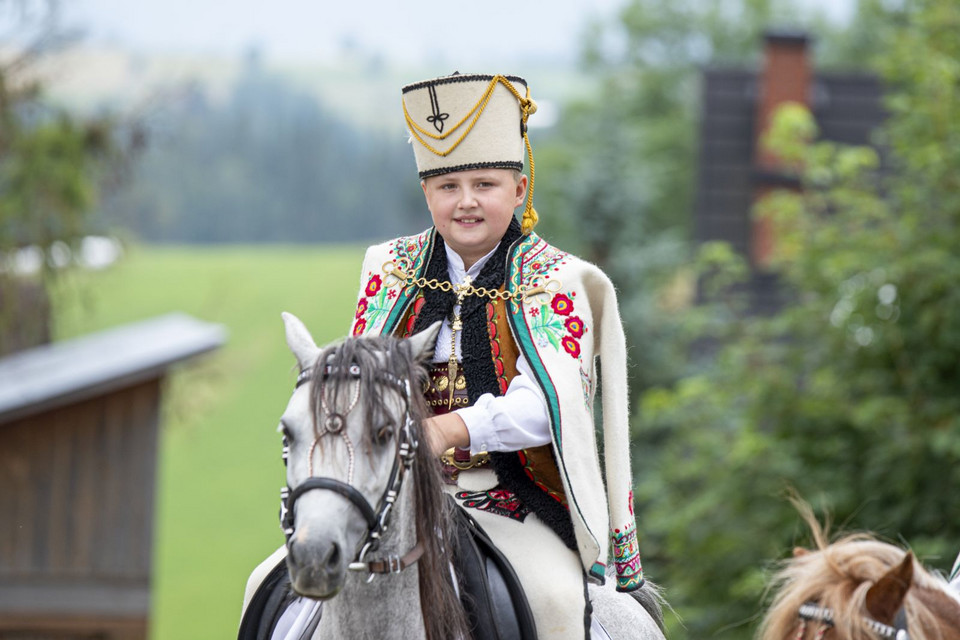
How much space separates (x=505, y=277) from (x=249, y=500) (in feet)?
85.7

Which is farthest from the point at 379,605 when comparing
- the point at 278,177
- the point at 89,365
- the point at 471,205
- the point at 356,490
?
the point at 278,177

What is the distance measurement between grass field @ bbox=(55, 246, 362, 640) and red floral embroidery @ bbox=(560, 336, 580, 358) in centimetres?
904

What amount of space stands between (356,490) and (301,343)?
444 mm

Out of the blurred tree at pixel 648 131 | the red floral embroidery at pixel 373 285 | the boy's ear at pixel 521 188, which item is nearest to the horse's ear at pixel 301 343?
the red floral embroidery at pixel 373 285

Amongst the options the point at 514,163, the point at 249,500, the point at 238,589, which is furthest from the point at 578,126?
the point at 514,163

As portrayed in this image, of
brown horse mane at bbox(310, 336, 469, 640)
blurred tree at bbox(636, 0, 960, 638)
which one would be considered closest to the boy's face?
brown horse mane at bbox(310, 336, 469, 640)

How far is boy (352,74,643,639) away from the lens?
372 cm

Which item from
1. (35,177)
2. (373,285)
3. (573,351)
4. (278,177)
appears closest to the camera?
(573,351)

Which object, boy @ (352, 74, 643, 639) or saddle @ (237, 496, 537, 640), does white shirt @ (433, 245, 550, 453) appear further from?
saddle @ (237, 496, 537, 640)

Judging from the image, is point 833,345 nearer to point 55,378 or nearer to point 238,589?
point 55,378

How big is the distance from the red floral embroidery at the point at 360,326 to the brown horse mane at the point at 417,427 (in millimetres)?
726

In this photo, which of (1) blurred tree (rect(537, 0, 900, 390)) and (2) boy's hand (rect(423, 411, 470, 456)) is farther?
(1) blurred tree (rect(537, 0, 900, 390))

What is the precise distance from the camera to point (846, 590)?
11.9 feet

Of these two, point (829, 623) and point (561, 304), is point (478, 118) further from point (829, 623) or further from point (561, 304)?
point (829, 623)
